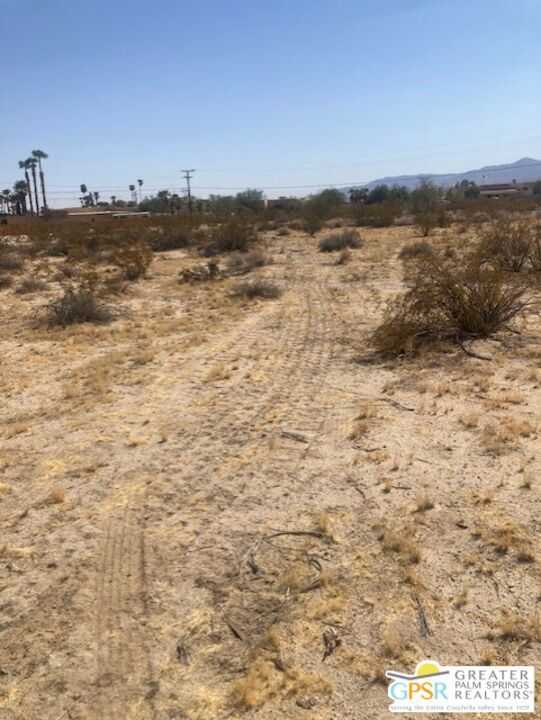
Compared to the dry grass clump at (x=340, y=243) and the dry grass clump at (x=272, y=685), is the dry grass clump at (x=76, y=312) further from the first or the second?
the dry grass clump at (x=340, y=243)

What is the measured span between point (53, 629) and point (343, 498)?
251 centimetres

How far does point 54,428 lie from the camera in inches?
307

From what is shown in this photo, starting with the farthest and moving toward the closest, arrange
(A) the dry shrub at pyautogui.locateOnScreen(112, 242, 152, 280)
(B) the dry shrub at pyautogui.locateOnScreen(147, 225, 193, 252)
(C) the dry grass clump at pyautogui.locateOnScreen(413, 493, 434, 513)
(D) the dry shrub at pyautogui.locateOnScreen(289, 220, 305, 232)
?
1. (D) the dry shrub at pyautogui.locateOnScreen(289, 220, 305, 232)
2. (B) the dry shrub at pyautogui.locateOnScreen(147, 225, 193, 252)
3. (A) the dry shrub at pyautogui.locateOnScreen(112, 242, 152, 280)
4. (C) the dry grass clump at pyautogui.locateOnScreen(413, 493, 434, 513)

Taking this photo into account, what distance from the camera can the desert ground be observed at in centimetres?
370

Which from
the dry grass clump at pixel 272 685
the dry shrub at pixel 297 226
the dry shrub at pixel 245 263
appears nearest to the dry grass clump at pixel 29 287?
the dry shrub at pixel 245 263

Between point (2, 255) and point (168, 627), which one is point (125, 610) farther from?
point (2, 255)

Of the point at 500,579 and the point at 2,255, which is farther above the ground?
the point at 2,255

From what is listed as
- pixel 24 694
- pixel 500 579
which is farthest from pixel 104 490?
pixel 500 579

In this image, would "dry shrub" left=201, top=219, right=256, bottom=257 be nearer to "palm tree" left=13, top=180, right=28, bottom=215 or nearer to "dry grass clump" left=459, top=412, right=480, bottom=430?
"dry grass clump" left=459, top=412, right=480, bottom=430

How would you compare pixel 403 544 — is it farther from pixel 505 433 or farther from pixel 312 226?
pixel 312 226

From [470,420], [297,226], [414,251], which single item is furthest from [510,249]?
[297,226]

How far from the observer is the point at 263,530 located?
17.1 feet

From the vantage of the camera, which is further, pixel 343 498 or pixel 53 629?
pixel 343 498

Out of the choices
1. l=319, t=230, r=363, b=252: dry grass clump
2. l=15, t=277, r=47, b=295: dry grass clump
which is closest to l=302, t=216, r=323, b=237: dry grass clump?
l=319, t=230, r=363, b=252: dry grass clump
